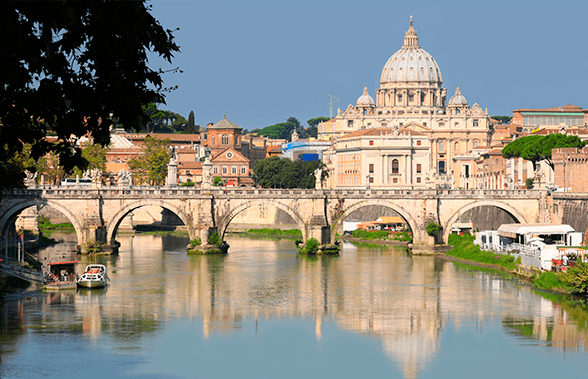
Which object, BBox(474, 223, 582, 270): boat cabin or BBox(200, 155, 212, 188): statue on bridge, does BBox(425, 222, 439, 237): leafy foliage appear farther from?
BBox(200, 155, 212, 188): statue on bridge

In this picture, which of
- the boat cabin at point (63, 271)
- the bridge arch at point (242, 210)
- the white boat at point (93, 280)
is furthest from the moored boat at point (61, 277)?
the bridge arch at point (242, 210)

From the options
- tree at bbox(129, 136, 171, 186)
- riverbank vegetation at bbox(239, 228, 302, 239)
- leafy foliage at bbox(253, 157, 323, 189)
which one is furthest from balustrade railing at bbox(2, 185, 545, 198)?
leafy foliage at bbox(253, 157, 323, 189)

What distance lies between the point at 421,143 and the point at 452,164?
4300 centimetres

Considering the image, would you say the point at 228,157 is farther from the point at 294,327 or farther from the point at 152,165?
the point at 294,327

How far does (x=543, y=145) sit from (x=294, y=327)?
214ft

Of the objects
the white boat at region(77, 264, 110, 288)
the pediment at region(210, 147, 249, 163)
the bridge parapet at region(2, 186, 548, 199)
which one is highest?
the pediment at region(210, 147, 249, 163)

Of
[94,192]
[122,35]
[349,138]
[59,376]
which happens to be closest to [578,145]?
[94,192]

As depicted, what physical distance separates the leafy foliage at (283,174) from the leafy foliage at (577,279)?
10319cm

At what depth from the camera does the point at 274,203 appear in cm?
7769

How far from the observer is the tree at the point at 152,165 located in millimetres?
116262

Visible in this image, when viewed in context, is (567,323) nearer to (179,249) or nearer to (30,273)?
(30,273)

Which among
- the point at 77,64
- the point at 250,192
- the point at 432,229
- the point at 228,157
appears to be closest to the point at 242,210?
the point at 250,192

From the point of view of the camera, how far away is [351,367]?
118 ft

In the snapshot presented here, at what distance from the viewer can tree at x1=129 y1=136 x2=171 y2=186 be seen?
116 metres
